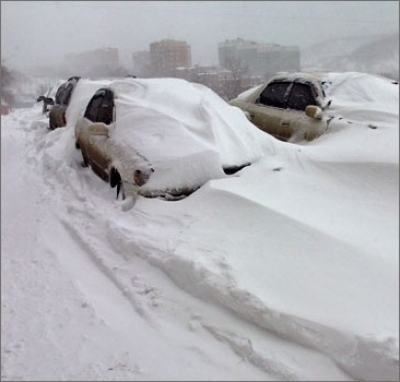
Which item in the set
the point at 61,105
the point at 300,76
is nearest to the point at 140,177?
the point at 300,76

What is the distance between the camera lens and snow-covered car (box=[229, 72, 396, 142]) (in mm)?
5672

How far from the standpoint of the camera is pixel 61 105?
10.7 meters

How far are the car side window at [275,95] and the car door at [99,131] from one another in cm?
255

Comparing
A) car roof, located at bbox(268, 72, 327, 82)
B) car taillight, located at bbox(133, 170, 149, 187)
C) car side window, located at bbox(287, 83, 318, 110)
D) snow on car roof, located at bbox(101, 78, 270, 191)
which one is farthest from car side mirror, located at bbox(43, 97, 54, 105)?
car taillight, located at bbox(133, 170, 149, 187)

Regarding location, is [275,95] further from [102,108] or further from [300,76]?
[102,108]

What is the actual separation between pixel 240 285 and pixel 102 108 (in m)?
4.37

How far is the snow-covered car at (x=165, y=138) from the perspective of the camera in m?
4.87

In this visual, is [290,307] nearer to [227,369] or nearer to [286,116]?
[227,369]

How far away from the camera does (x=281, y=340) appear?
2.86m

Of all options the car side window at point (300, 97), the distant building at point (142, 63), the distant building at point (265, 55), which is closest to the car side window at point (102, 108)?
the distant building at point (142, 63)

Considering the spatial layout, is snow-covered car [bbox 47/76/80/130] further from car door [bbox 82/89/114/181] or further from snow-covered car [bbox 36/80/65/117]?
car door [bbox 82/89/114/181]

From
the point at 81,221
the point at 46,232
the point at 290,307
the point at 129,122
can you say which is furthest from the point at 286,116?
the point at 290,307

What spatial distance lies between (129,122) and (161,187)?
1357 millimetres

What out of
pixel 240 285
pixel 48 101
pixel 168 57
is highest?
pixel 168 57
